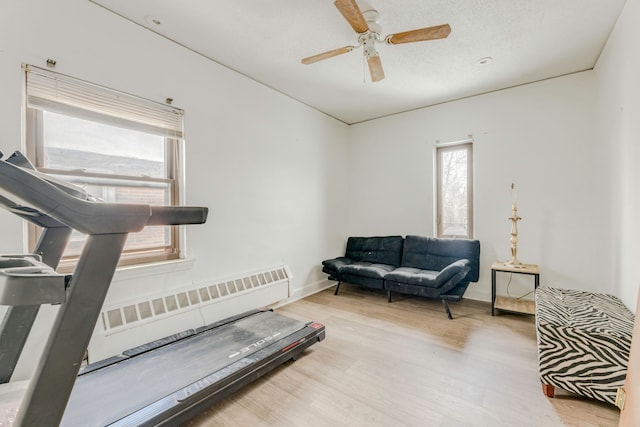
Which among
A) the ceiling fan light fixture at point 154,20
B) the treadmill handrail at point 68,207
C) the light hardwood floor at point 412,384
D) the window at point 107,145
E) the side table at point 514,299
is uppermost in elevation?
the ceiling fan light fixture at point 154,20

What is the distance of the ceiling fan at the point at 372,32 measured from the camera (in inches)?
71.7

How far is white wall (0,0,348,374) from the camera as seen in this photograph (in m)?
1.89

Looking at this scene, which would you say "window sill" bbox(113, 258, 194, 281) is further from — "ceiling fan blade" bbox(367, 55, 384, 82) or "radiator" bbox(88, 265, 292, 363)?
"ceiling fan blade" bbox(367, 55, 384, 82)

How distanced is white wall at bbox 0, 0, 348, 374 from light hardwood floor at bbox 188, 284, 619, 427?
117 centimetres

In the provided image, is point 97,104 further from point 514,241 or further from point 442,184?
point 514,241

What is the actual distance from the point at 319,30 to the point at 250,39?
0.64m

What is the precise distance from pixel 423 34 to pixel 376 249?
9.80 feet

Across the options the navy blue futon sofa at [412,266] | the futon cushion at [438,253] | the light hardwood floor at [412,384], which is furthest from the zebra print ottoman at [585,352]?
the futon cushion at [438,253]

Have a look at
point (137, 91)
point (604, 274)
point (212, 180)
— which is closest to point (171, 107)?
point (137, 91)

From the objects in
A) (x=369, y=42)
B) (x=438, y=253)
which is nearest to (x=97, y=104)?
(x=369, y=42)

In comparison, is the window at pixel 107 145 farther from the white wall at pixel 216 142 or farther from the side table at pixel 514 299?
the side table at pixel 514 299

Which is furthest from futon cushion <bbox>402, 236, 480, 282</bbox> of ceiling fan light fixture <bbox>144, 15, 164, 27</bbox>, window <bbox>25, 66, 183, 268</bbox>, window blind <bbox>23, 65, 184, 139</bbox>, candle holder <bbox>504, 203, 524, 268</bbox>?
ceiling fan light fixture <bbox>144, 15, 164, 27</bbox>

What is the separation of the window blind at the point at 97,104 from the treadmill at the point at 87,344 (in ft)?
3.79

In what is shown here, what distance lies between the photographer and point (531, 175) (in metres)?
3.47
